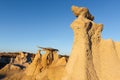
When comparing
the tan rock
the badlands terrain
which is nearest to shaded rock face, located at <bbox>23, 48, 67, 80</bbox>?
the tan rock

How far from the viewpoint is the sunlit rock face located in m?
7.76

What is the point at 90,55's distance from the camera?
8031mm

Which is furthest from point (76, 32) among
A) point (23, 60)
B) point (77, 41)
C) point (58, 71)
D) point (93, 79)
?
point (23, 60)

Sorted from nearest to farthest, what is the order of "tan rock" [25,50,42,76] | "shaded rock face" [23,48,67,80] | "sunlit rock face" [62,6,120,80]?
"sunlit rock face" [62,6,120,80] → "shaded rock face" [23,48,67,80] → "tan rock" [25,50,42,76]

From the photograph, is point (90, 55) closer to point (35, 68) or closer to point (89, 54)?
point (89, 54)

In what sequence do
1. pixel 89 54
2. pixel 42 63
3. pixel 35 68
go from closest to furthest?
pixel 89 54
pixel 35 68
pixel 42 63

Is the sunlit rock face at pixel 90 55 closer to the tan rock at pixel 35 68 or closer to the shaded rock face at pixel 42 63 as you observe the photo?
the shaded rock face at pixel 42 63

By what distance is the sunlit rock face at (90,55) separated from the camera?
7762 millimetres

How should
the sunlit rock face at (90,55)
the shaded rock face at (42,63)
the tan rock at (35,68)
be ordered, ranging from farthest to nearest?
the tan rock at (35,68) < the shaded rock face at (42,63) < the sunlit rock face at (90,55)

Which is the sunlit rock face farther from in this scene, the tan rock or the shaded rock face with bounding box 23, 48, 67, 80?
the tan rock

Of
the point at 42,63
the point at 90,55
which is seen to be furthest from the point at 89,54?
the point at 42,63

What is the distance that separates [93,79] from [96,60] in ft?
2.69

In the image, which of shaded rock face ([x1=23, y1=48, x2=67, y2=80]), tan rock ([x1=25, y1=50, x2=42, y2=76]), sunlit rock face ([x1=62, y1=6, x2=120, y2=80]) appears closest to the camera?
sunlit rock face ([x1=62, y1=6, x2=120, y2=80])

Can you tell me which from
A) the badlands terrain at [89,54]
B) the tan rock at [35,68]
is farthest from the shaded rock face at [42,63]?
the badlands terrain at [89,54]
